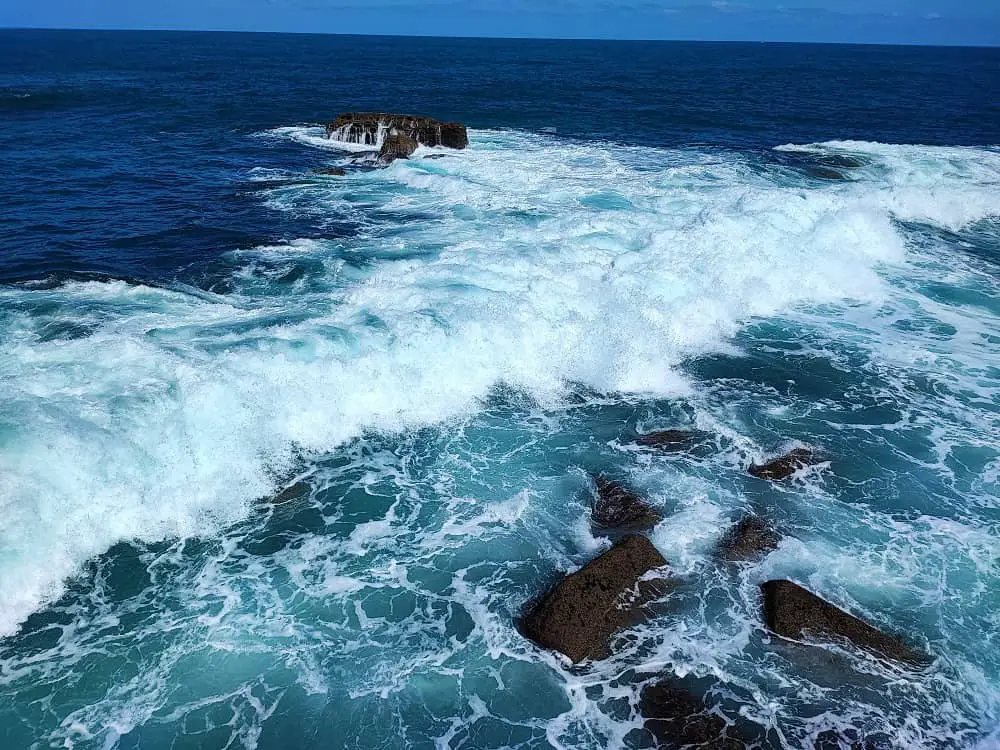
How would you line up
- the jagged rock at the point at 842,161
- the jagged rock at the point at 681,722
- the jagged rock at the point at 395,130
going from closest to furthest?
the jagged rock at the point at 681,722 → the jagged rock at the point at 842,161 → the jagged rock at the point at 395,130

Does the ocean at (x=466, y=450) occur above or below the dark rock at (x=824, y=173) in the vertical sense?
below

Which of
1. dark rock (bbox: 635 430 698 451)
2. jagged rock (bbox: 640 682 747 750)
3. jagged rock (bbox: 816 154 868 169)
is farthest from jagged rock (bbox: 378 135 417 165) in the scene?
jagged rock (bbox: 640 682 747 750)

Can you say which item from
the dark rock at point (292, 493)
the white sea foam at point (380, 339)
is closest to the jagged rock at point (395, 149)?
the white sea foam at point (380, 339)

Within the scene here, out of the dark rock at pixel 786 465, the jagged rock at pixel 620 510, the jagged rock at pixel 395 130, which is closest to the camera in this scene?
the jagged rock at pixel 620 510

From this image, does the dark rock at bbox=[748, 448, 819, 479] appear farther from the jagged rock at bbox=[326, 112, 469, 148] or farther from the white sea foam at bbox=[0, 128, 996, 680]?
the jagged rock at bbox=[326, 112, 469, 148]

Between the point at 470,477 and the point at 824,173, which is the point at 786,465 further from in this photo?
the point at 824,173

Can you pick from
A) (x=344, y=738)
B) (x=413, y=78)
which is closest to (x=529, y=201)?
(x=344, y=738)

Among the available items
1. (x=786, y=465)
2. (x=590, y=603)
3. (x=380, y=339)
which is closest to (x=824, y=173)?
(x=786, y=465)

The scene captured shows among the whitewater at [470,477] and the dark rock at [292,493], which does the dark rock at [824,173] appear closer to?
the whitewater at [470,477]

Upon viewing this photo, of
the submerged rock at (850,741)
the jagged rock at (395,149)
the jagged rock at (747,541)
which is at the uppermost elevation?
the jagged rock at (395,149)
